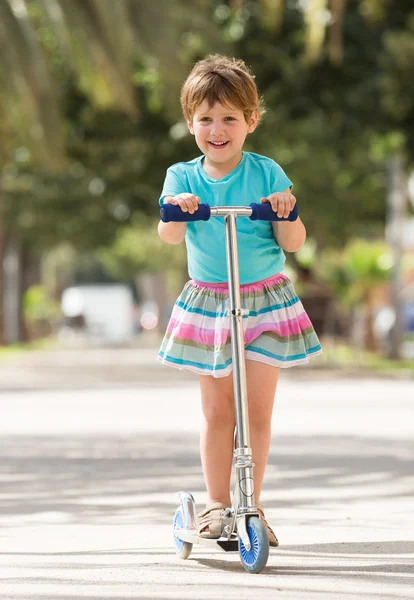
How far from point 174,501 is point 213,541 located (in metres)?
2.09

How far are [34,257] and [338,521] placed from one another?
40.8 meters

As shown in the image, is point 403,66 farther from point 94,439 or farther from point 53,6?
point 94,439

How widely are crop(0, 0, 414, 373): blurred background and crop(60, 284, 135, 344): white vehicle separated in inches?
1024

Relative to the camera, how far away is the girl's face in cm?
521

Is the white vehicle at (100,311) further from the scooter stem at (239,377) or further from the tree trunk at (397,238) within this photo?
the scooter stem at (239,377)

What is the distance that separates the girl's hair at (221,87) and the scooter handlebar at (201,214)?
42cm

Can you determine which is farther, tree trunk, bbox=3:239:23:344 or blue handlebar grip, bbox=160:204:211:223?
tree trunk, bbox=3:239:23:344

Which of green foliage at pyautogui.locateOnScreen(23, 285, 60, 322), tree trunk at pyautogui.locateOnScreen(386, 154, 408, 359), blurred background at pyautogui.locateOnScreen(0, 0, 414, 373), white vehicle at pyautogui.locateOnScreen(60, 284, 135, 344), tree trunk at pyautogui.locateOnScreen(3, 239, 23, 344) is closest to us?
blurred background at pyautogui.locateOnScreen(0, 0, 414, 373)

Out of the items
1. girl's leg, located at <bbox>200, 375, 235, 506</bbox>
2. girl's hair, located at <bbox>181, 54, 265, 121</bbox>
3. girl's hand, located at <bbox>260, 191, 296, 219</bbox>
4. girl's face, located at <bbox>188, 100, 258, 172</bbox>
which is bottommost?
girl's leg, located at <bbox>200, 375, 235, 506</bbox>

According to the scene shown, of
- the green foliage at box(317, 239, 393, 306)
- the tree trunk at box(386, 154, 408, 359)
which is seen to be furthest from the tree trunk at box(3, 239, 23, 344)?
the tree trunk at box(386, 154, 408, 359)

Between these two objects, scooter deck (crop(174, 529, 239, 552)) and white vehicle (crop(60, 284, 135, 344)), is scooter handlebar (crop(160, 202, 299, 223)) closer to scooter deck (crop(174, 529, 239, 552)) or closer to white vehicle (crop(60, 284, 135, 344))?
scooter deck (crop(174, 529, 239, 552))

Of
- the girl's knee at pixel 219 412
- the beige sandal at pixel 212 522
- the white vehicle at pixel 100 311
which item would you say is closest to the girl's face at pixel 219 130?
the girl's knee at pixel 219 412

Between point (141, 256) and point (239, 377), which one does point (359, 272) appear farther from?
point (141, 256)

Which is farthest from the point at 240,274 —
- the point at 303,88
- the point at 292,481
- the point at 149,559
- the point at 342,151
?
the point at 342,151
